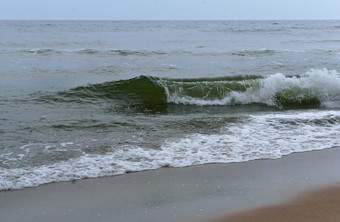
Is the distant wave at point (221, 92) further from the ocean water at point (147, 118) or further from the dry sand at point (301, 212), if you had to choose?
the dry sand at point (301, 212)

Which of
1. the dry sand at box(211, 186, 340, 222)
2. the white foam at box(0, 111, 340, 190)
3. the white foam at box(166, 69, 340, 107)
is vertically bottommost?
the dry sand at box(211, 186, 340, 222)

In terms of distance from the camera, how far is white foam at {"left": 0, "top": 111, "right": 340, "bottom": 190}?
195 inches

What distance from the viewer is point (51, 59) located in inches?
695

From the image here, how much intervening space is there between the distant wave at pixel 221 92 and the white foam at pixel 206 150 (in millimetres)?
2819

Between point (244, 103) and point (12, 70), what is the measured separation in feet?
28.6

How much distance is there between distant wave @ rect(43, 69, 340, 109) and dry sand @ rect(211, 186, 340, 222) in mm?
6284

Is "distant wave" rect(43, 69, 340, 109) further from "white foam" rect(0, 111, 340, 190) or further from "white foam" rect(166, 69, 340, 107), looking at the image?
"white foam" rect(0, 111, 340, 190)

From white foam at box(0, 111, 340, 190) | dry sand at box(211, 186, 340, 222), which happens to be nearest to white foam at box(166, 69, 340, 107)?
white foam at box(0, 111, 340, 190)

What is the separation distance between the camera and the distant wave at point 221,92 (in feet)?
35.1

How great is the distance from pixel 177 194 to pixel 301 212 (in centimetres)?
133

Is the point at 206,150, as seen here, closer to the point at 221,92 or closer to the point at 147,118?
the point at 147,118

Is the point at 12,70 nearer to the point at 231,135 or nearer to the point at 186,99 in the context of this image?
the point at 186,99

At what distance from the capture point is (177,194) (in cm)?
429

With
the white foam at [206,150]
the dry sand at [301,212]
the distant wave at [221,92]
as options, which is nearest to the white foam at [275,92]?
the distant wave at [221,92]
